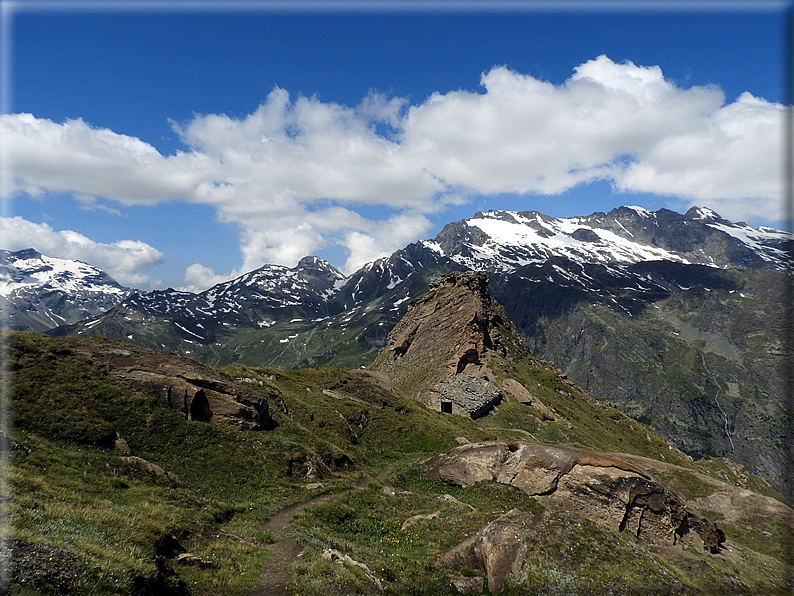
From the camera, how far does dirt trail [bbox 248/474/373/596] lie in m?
14.0

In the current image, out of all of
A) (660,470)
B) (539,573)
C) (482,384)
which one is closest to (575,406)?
(482,384)

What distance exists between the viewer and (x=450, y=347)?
85500 millimetres

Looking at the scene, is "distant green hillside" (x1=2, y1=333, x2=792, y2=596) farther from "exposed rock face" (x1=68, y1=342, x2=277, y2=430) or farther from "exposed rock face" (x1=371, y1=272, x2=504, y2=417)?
"exposed rock face" (x1=371, y1=272, x2=504, y2=417)

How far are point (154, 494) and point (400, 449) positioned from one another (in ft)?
90.8

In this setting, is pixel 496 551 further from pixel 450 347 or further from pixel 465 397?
pixel 450 347

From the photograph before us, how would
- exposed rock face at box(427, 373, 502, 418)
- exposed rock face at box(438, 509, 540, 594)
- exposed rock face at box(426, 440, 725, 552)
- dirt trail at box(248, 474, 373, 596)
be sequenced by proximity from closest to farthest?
dirt trail at box(248, 474, 373, 596) < exposed rock face at box(438, 509, 540, 594) < exposed rock face at box(426, 440, 725, 552) < exposed rock face at box(427, 373, 502, 418)

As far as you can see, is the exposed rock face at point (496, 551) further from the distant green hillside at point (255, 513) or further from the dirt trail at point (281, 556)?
the dirt trail at point (281, 556)

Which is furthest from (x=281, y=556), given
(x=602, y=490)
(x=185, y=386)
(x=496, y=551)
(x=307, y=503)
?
(x=602, y=490)

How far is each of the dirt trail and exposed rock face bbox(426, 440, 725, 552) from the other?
1495 centimetres

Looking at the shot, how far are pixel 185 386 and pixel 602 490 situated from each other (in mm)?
32158

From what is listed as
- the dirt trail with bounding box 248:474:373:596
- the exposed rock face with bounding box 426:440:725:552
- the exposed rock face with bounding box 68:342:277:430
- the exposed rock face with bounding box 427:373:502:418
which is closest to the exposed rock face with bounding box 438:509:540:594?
the dirt trail with bounding box 248:474:373:596

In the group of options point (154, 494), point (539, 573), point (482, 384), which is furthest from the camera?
point (482, 384)

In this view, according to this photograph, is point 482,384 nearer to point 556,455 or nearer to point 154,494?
point 556,455

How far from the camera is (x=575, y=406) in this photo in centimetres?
8369
